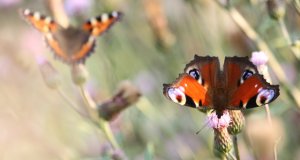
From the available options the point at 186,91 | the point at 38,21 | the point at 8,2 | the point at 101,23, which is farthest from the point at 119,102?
the point at 8,2

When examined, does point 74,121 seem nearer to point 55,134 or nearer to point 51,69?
point 55,134

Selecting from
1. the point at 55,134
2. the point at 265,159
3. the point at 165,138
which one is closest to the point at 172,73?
the point at 165,138

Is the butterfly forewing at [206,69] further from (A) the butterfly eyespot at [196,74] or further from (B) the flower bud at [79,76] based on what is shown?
(B) the flower bud at [79,76]

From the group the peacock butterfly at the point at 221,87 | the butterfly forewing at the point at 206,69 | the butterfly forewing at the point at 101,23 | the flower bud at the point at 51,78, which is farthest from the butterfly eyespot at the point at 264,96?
the flower bud at the point at 51,78

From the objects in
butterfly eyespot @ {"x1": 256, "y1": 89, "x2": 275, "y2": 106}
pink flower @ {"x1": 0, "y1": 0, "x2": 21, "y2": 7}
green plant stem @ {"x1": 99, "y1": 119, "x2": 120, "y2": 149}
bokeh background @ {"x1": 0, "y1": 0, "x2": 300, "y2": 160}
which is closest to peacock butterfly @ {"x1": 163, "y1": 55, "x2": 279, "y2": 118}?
butterfly eyespot @ {"x1": 256, "y1": 89, "x2": 275, "y2": 106}

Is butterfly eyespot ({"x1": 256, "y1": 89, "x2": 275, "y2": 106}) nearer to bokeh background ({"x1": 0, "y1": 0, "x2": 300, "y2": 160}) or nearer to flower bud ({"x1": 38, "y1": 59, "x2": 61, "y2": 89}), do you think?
bokeh background ({"x1": 0, "y1": 0, "x2": 300, "y2": 160})
